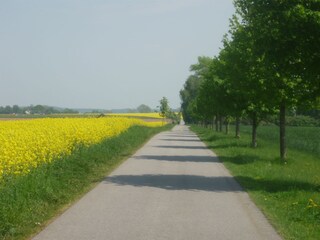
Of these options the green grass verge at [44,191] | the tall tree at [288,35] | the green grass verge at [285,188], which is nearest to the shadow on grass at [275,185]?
the green grass verge at [285,188]

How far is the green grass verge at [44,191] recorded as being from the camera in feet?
27.3

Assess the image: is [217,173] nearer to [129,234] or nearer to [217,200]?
[217,200]

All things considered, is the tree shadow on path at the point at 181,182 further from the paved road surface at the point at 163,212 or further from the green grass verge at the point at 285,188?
the green grass verge at the point at 285,188

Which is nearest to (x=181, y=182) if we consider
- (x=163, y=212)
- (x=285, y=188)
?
(x=285, y=188)

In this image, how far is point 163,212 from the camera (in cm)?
1002

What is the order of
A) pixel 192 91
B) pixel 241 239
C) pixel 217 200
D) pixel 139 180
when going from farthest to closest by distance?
pixel 192 91 < pixel 139 180 < pixel 217 200 < pixel 241 239

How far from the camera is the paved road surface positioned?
815cm

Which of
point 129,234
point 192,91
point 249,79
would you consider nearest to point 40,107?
point 192,91

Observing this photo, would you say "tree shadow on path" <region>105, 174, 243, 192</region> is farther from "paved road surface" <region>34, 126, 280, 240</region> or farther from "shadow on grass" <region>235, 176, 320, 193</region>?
"shadow on grass" <region>235, 176, 320, 193</region>

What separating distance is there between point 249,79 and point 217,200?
9.57 m

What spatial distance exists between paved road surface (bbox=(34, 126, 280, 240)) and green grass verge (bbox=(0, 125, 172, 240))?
34 centimetres

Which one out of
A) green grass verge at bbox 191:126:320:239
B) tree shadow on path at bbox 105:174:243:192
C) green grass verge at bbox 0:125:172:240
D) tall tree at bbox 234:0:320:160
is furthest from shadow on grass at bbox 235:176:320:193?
green grass verge at bbox 0:125:172:240

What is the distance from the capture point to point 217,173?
1728cm

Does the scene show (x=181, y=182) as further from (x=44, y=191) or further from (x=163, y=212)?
(x=44, y=191)
